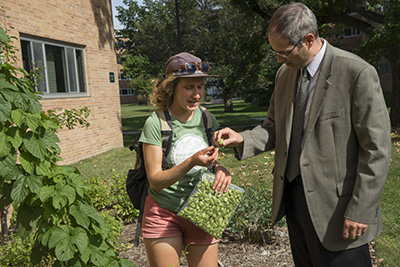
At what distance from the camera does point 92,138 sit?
40.5ft

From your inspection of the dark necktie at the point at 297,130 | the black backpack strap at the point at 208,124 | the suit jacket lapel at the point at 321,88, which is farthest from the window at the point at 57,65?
the suit jacket lapel at the point at 321,88

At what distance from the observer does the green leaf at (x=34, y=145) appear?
1.97 m

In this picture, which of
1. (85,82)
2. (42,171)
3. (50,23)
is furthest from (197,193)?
(85,82)

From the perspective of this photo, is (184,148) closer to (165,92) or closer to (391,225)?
(165,92)

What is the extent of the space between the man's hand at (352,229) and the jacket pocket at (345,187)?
15cm

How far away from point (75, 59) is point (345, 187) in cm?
1124

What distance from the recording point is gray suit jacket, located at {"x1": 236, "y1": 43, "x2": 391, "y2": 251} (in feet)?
6.41

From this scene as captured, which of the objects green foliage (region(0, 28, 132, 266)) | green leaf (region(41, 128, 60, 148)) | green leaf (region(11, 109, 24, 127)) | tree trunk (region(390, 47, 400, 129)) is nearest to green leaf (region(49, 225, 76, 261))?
green foliage (region(0, 28, 132, 266))

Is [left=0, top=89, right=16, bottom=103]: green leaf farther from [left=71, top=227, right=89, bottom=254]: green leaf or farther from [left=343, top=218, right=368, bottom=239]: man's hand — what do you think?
[left=343, top=218, right=368, bottom=239]: man's hand

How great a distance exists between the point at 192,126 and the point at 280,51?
80 centimetres

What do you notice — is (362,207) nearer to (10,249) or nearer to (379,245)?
(379,245)

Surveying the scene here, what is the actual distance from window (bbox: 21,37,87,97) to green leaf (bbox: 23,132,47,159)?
336 inches

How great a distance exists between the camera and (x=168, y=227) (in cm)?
250

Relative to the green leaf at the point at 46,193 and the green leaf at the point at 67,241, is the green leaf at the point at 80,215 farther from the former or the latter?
the green leaf at the point at 46,193
